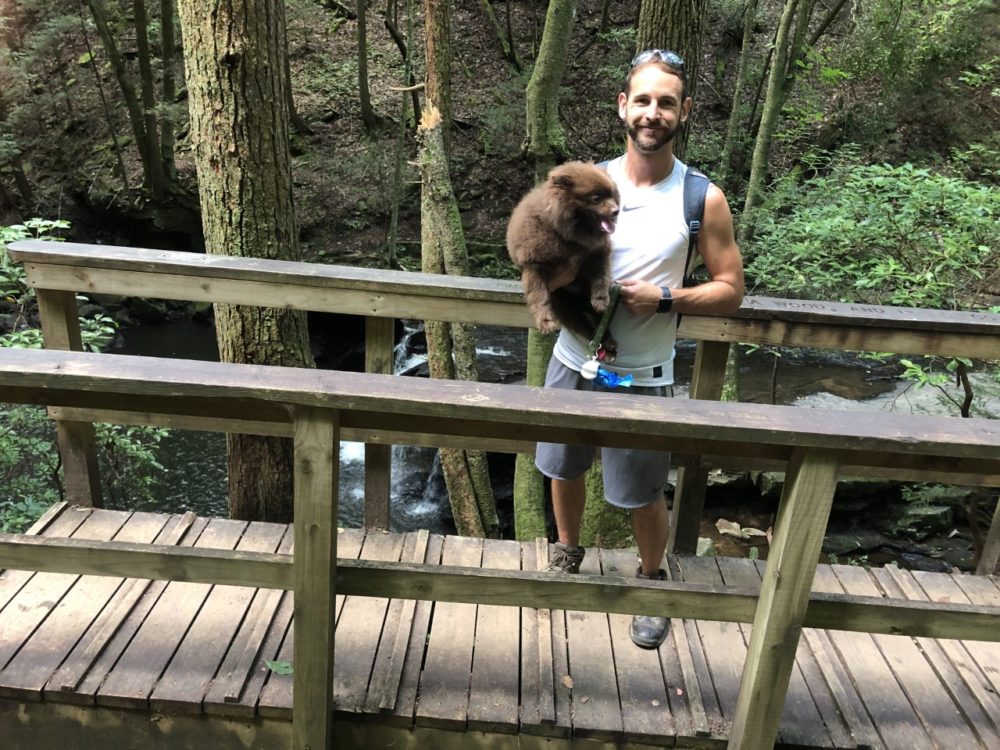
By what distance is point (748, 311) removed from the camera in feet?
8.27

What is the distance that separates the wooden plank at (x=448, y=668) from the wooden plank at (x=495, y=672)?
0.02 m

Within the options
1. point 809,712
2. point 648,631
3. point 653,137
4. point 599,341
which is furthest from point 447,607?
point 653,137

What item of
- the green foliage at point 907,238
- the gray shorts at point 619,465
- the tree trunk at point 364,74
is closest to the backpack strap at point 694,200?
the gray shorts at point 619,465

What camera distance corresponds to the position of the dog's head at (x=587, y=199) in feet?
6.80

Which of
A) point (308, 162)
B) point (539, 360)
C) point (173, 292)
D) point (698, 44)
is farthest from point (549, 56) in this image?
point (308, 162)

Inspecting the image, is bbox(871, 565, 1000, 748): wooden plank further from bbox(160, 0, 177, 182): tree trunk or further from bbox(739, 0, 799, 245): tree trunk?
bbox(160, 0, 177, 182): tree trunk

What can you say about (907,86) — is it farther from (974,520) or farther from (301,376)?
(301,376)

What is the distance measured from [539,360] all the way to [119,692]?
2.86 m

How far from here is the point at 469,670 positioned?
2.10m

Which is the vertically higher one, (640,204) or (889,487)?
(640,204)

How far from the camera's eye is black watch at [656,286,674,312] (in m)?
2.02

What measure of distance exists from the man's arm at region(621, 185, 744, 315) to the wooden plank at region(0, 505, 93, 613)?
2169 millimetres

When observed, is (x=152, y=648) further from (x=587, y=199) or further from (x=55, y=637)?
(x=587, y=199)

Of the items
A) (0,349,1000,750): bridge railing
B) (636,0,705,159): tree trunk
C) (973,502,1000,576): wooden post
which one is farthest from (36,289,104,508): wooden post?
(973,502,1000,576): wooden post
